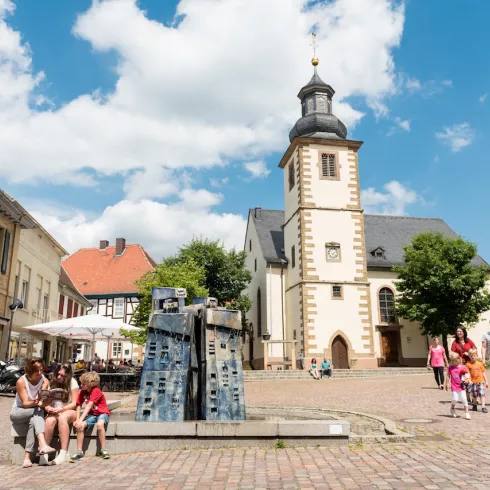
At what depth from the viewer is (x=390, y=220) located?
4438 centimetres

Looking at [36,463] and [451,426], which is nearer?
[36,463]

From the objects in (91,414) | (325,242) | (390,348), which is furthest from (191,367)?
(390,348)

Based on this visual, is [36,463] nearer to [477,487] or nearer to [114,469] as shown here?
[114,469]

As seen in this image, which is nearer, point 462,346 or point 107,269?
point 462,346

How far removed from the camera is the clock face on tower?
1361 inches

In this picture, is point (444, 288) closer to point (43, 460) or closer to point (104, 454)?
point (104, 454)

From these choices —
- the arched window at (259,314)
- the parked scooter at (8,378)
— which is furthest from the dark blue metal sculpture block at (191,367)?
the arched window at (259,314)

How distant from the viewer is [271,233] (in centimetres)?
4212

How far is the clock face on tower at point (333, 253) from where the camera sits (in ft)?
113

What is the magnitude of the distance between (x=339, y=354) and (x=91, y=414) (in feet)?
90.5

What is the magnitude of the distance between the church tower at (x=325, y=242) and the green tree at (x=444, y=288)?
121 inches

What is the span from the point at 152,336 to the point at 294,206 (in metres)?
29.6

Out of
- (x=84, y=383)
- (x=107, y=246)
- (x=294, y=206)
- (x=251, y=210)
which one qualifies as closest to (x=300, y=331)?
(x=294, y=206)

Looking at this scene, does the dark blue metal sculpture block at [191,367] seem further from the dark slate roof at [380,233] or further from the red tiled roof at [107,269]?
the red tiled roof at [107,269]
